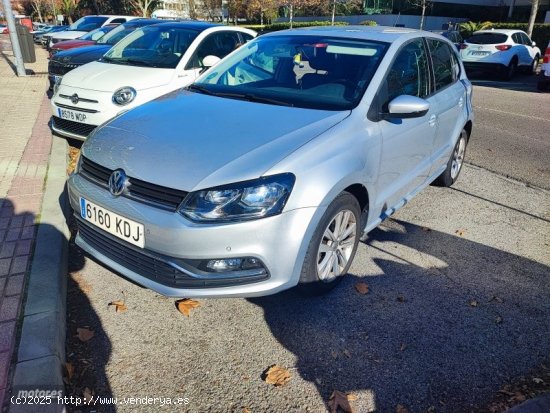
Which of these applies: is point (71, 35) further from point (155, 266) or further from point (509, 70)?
point (509, 70)

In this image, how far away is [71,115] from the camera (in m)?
5.69

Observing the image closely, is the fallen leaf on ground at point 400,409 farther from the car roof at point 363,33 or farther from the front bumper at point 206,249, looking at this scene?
the car roof at point 363,33

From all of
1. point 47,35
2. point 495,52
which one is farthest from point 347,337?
point 47,35

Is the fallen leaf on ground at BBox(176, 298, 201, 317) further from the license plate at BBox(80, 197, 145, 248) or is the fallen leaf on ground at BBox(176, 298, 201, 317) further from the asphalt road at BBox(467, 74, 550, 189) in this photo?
the asphalt road at BBox(467, 74, 550, 189)

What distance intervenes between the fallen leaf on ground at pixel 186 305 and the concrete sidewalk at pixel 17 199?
0.94 metres

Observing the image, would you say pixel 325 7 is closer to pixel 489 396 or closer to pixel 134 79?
pixel 134 79

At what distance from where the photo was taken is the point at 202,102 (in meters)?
3.51

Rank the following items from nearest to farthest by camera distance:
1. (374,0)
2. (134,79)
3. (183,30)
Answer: (134,79), (183,30), (374,0)

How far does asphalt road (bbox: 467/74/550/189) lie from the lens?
20.9ft

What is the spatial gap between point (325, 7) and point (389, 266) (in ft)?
148

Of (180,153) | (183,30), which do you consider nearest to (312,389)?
(180,153)

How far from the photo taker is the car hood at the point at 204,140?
8.44 ft

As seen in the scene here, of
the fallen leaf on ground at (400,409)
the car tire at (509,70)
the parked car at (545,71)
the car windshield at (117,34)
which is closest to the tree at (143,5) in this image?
the car tire at (509,70)

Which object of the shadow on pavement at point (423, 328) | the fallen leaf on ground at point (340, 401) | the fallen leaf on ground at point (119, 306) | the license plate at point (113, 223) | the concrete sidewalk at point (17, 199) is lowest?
the shadow on pavement at point (423, 328)
